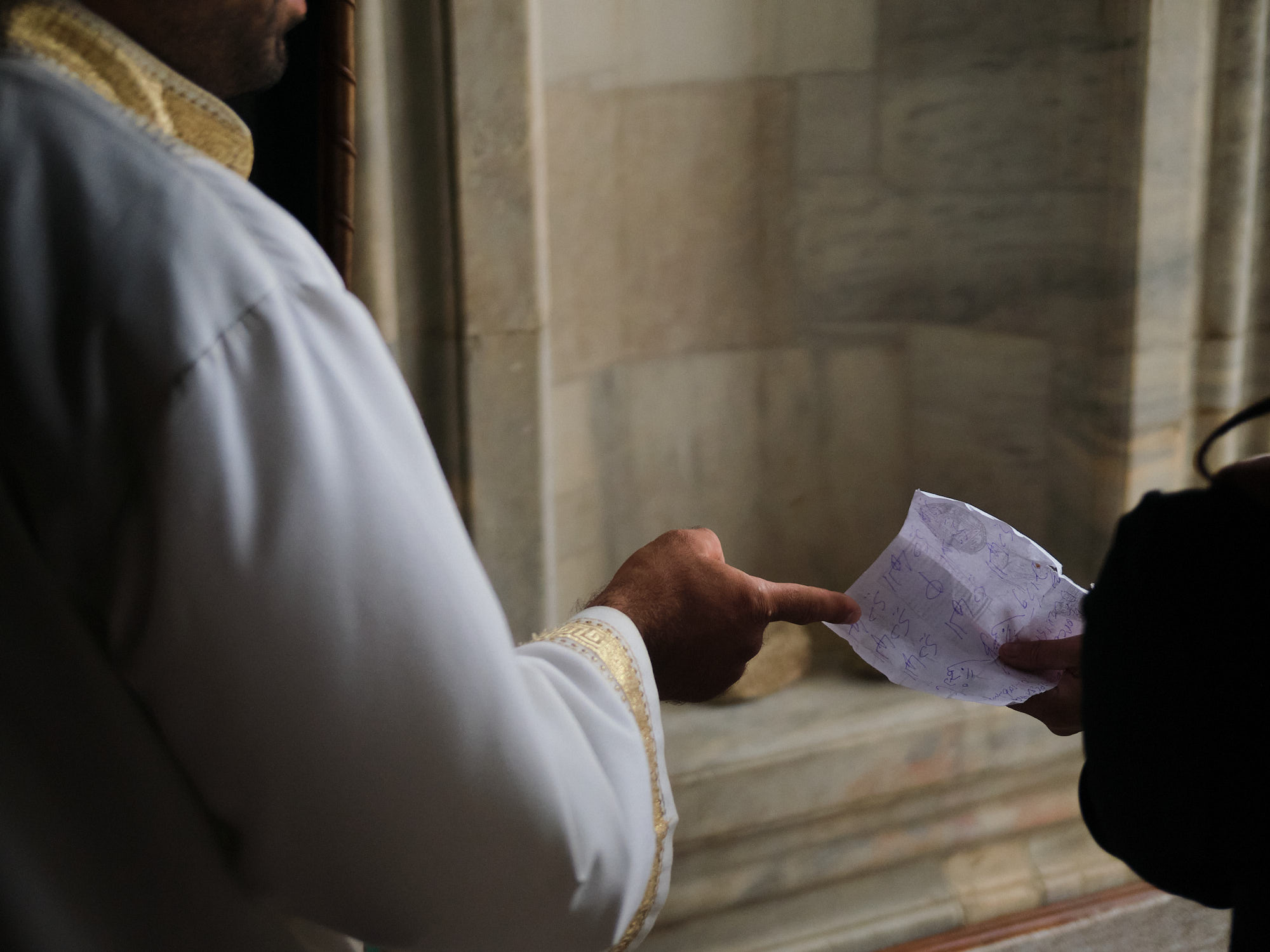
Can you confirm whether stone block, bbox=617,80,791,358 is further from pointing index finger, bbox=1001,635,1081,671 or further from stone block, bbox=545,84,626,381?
pointing index finger, bbox=1001,635,1081,671

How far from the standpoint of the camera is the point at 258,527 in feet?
2.06

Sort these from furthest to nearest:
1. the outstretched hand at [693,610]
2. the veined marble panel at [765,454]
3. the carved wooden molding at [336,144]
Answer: the veined marble panel at [765,454]
the carved wooden molding at [336,144]
the outstretched hand at [693,610]

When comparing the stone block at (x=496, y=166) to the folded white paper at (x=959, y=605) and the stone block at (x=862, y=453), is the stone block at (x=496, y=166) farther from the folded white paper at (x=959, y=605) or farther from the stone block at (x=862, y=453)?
the stone block at (x=862, y=453)

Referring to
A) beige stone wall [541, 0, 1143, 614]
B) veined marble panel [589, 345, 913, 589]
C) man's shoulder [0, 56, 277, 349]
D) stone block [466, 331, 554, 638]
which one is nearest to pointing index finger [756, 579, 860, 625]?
man's shoulder [0, 56, 277, 349]

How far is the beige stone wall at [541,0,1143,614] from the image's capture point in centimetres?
244

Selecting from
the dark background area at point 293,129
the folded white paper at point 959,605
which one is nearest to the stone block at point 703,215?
the dark background area at point 293,129

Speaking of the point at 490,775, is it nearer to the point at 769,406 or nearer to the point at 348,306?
the point at 348,306

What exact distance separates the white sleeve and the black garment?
14.3 inches

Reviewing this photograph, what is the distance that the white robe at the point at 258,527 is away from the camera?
2.02 feet

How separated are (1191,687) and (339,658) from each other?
1.68 ft

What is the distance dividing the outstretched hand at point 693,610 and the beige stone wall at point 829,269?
4.48 ft

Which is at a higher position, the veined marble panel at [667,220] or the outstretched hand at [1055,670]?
the veined marble panel at [667,220]

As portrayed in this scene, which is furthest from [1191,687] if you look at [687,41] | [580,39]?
[687,41]

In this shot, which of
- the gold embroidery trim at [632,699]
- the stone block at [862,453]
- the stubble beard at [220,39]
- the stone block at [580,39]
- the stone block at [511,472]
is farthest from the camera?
the stone block at [862,453]
